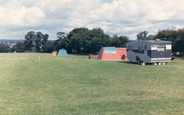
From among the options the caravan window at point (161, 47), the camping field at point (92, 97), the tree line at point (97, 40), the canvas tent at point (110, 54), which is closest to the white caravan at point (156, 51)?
the caravan window at point (161, 47)

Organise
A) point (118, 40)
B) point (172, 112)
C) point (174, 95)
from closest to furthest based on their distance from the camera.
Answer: point (172, 112) → point (174, 95) → point (118, 40)

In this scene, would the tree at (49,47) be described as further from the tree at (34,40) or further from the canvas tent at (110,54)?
the canvas tent at (110,54)

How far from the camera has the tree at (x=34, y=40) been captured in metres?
94.2

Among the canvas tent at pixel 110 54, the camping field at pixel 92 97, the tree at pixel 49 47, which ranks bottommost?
the camping field at pixel 92 97

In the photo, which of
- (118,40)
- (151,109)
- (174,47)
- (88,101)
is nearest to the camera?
(151,109)

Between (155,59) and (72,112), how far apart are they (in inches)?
646

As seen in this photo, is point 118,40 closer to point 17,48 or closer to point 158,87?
point 158,87

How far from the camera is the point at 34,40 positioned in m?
95.8

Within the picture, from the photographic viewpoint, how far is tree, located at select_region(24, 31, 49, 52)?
9425 cm

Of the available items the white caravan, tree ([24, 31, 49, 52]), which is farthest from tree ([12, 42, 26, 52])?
the white caravan

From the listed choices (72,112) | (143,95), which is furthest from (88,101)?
(143,95)

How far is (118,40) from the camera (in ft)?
186

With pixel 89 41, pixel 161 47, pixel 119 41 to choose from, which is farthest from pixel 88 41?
pixel 161 47

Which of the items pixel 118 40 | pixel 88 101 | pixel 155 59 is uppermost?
pixel 118 40
